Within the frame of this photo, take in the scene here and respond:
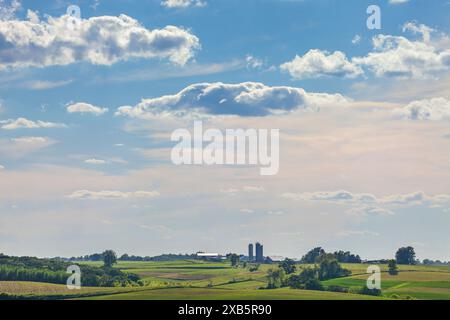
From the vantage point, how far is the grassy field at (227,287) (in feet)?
378

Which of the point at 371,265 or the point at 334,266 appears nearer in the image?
the point at 334,266

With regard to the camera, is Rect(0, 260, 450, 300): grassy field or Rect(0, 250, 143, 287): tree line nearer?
Rect(0, 260, 450, 300): grassy field

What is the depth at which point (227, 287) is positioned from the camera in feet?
478

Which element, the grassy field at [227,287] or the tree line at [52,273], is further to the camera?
the tree line at [52,273]

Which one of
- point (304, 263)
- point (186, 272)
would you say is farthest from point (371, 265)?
point (186, 272)

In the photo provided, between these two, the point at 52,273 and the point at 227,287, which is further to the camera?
the point at 52,273

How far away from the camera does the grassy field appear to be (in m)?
115
